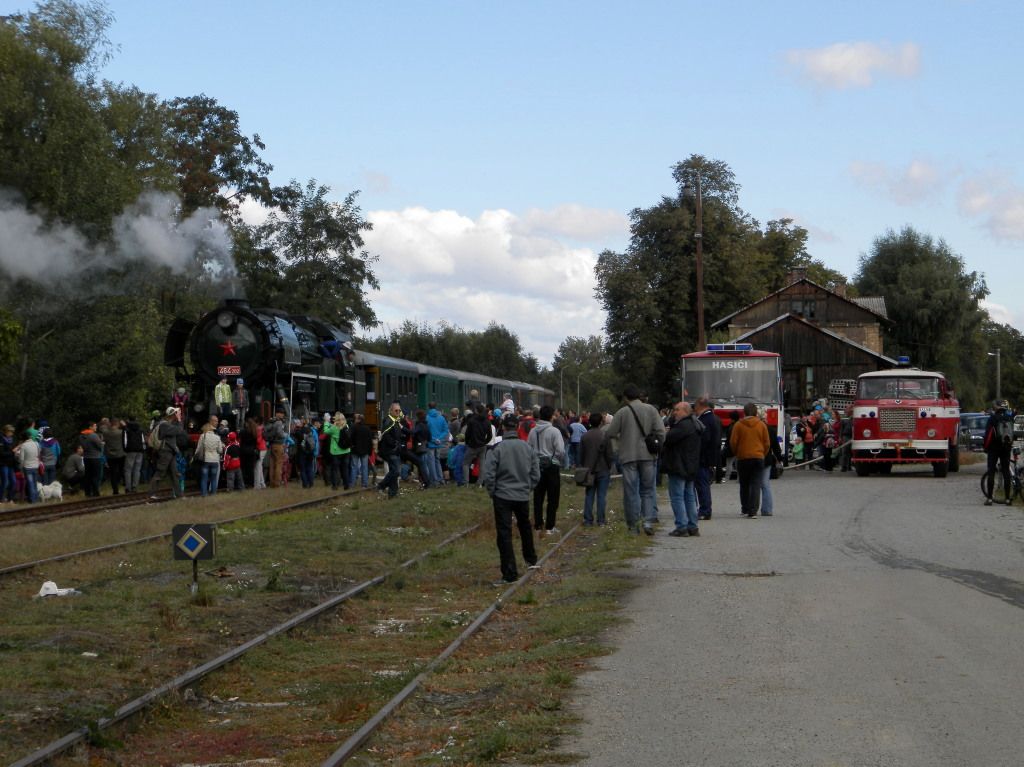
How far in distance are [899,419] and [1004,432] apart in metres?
9.44

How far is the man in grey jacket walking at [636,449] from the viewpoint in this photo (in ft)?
57.7

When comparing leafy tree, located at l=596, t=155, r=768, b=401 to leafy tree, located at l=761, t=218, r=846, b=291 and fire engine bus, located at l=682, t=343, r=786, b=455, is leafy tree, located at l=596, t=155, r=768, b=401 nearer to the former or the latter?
leafy tree, located at l=761, t=218, r=846, b=291

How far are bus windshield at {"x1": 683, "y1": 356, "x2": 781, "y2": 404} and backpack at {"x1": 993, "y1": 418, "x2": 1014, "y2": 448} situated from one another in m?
10.4

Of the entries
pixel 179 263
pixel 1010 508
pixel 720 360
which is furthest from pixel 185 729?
pixel 720 360

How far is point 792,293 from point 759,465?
63.4m

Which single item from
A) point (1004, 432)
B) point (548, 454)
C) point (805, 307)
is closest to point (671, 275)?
point (805, 307)

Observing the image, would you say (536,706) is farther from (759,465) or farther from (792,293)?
(792,293)

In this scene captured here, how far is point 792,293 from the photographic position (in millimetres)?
82062

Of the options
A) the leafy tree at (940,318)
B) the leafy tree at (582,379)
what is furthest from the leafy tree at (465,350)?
the leafy tree at (940,318)

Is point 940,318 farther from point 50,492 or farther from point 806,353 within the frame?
point 50,492

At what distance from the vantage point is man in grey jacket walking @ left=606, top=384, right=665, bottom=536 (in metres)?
17.6

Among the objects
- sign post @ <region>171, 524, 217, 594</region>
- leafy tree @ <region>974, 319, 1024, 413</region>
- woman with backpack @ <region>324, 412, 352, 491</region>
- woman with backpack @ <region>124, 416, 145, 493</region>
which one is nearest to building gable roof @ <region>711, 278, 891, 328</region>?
leafy tree @ <region>974, 319, 1024, 413</region>

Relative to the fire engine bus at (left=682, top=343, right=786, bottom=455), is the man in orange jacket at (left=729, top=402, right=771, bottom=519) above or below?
below

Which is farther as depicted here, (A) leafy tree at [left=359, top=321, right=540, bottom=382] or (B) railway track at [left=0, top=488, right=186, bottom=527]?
(A) leafy tree at [left=359, top=321, right=540, bottom=382]
